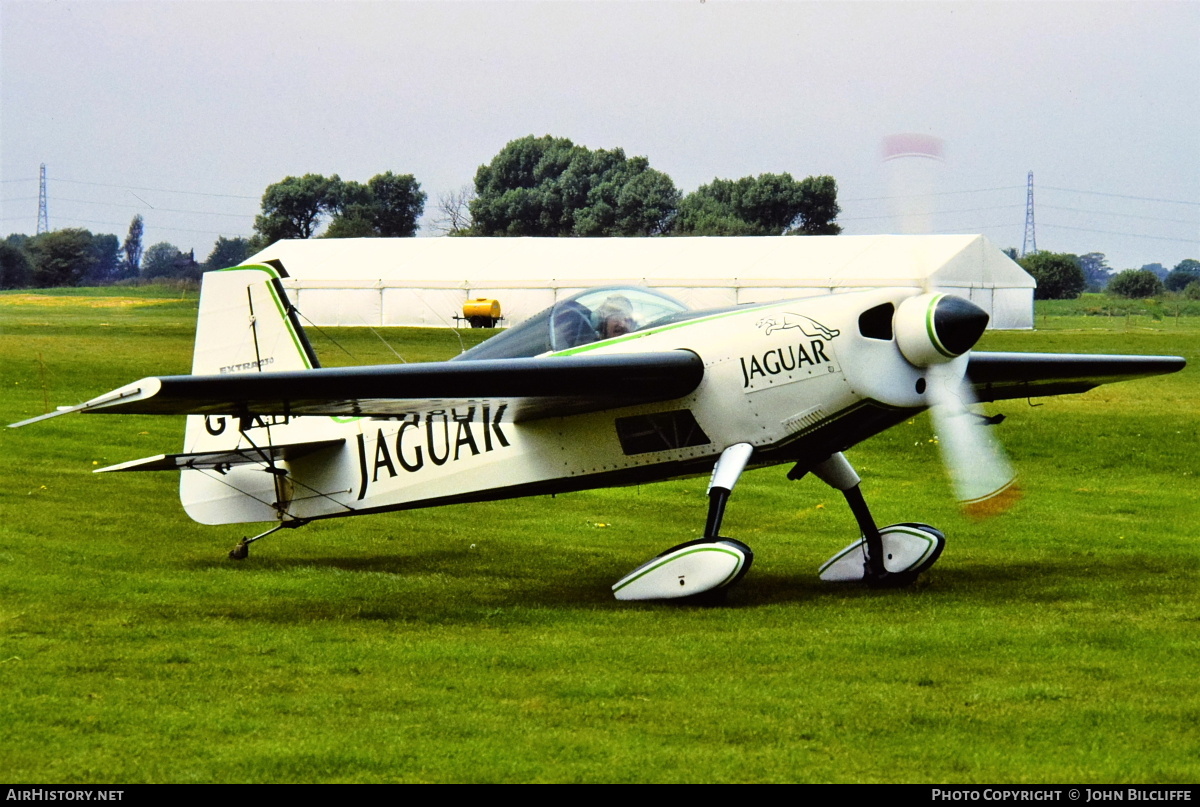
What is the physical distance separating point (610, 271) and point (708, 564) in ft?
164

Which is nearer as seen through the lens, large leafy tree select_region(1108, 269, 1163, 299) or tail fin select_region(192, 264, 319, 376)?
tail fin select_region(192, 264, 319, 376)

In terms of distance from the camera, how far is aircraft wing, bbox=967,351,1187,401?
1272 cm

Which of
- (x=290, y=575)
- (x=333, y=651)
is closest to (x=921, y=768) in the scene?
(x=333, y=651)

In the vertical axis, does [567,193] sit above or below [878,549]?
above

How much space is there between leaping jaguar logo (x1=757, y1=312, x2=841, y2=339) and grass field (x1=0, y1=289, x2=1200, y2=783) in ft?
7.04

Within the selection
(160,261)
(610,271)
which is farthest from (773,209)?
(160,261)

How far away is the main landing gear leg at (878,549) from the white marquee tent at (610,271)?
40.6 m

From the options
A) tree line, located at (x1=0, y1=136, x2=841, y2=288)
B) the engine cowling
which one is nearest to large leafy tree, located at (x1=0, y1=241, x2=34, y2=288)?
tree line, located at (x1=0, y1=136, x2=841, y2=288)

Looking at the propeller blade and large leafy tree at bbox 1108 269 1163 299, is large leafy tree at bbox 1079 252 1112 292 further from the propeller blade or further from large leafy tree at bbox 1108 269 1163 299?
the propeller blade

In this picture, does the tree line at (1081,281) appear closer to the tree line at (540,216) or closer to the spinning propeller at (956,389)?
the tree line at (540,216)

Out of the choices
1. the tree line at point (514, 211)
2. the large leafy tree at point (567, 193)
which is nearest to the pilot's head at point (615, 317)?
the tree line at point (514, 211)

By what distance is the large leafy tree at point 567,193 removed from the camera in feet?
298

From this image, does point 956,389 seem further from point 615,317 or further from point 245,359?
point 245,359

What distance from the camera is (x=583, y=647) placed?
9.43 meters
